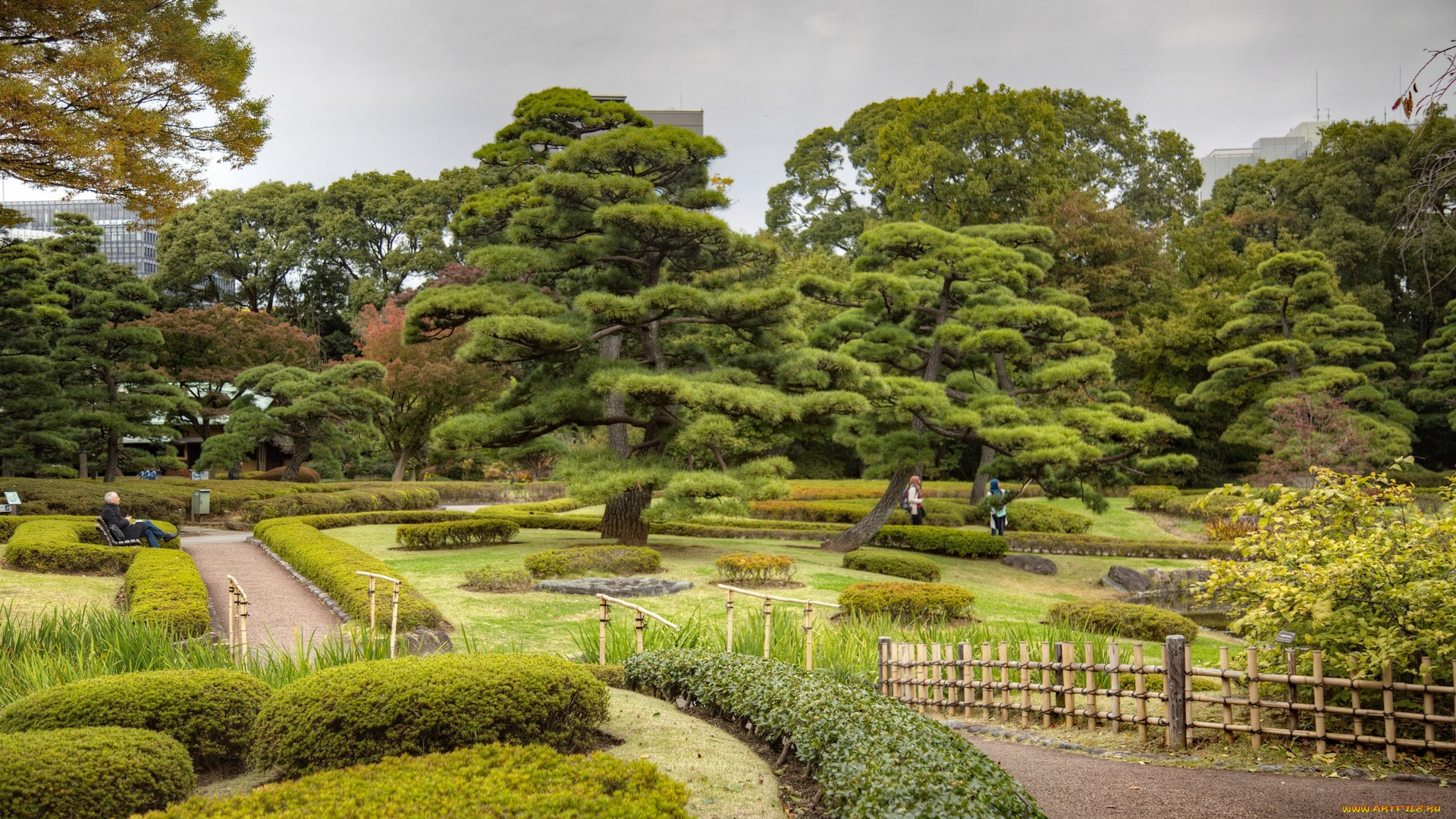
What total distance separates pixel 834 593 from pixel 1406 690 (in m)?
8.28

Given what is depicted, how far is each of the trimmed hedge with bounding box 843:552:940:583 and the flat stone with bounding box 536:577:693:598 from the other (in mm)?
3775

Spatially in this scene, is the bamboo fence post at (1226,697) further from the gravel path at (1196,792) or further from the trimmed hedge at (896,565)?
→ the trimmed hedge at (896,565)

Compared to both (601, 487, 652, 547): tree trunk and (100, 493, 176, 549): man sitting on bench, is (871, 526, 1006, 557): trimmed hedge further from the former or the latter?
(100, 493, 176, 549): man sitting on bench

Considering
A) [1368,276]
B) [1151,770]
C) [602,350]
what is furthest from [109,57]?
[1368,276]

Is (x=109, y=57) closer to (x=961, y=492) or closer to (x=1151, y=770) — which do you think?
(x=1151, y=770)

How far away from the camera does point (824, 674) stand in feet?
20.4

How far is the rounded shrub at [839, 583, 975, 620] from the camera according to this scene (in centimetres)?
1127

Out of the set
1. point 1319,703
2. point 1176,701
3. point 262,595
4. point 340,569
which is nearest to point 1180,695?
point 1176,701

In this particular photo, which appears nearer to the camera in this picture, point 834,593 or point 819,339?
point 834,593

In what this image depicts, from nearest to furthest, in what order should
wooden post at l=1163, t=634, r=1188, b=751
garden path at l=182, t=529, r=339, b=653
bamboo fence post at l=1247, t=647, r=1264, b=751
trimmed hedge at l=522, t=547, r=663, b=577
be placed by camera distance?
1. bamboo fence post at l=1247, t=647, r=1264, b=751
2. wooden post at l=1163, t=634, r=1188, b=751
3. garden path at l=182, t=529, r=339, b=653
4. trimmed hedge at l=522, t=547, r=663, b=577

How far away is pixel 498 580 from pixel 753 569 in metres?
3.54

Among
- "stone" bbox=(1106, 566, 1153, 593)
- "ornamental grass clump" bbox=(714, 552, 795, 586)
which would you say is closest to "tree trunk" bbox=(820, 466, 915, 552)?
"stone" bbox=(1106, 566, 1153, 593)

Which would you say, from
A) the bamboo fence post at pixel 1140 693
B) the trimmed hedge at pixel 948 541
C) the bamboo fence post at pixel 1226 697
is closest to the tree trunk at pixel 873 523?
the trimmed hedge at pixel 948 541

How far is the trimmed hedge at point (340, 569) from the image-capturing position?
9.73m
